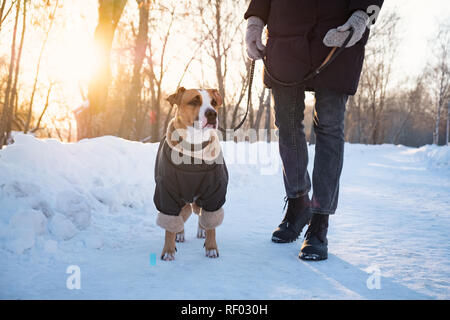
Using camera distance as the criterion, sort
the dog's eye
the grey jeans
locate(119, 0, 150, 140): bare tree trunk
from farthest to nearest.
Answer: locate(119, 0, 150, 140): bare tree trunk, the dog's eye, the grey jeans

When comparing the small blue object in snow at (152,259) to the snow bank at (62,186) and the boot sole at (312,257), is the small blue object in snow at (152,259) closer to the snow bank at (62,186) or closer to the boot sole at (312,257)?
the snow bank at (62,186)

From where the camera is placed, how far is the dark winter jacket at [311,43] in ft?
8.33

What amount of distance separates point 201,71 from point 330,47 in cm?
2558

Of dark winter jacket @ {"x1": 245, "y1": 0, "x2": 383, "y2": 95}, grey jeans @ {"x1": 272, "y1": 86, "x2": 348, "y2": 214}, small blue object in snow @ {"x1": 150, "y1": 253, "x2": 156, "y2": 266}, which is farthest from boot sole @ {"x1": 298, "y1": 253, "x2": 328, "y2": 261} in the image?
dark winter jacket @ {"x1": 245, "y1": 0, "x2": 383, "y2": 95}

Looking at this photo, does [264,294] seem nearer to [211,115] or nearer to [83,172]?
[211,115]

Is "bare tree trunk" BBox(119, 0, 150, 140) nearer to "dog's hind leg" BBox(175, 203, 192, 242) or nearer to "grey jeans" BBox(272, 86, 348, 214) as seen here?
"dog's hind leg" BBox(175, 203, 192, 242)

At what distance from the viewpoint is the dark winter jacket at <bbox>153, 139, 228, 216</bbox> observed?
8.23ft

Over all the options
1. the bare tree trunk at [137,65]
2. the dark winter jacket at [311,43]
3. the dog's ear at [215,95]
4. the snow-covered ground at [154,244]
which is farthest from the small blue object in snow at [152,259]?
the bare tree trunk at [137,65]

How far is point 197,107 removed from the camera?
289cm

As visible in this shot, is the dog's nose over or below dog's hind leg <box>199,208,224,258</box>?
over

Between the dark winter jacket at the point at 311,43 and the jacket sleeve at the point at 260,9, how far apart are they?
87 millimetres

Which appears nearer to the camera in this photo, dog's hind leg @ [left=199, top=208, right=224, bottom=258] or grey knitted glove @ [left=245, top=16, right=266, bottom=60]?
dog's hind leg @ [left=199, top=208, right=224, bottom=258]

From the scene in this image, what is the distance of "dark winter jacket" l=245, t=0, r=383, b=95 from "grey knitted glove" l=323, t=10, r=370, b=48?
77 mm

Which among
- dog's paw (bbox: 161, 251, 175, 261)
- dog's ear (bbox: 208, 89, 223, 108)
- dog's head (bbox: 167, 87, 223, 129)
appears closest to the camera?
dog's paw (bbox: 161, 251, 175, 261)
